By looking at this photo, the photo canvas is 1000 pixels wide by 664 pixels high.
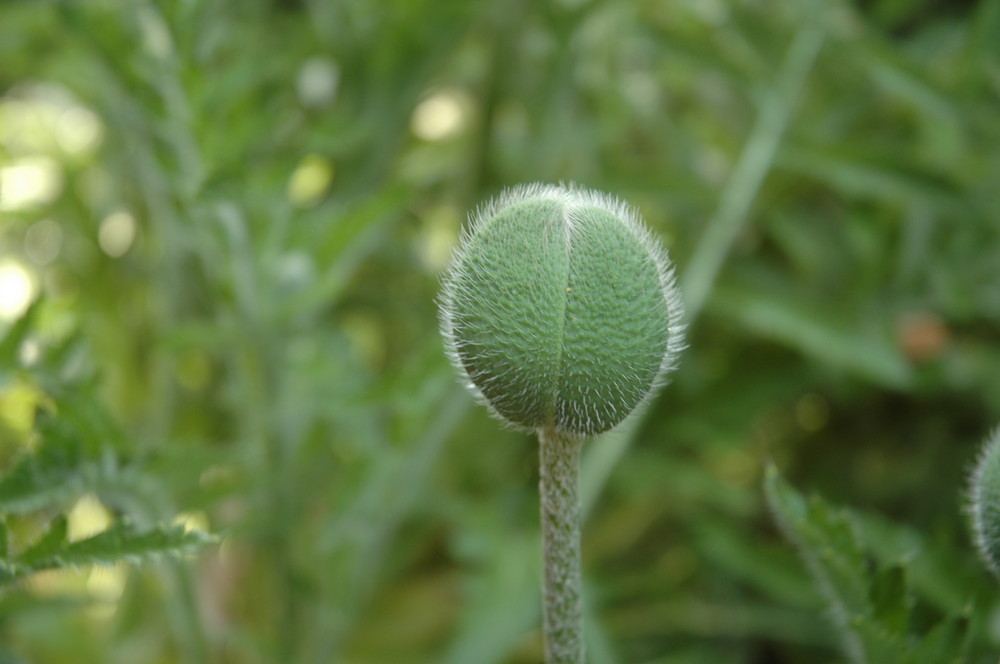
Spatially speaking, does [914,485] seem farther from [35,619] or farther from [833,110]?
[35,619]

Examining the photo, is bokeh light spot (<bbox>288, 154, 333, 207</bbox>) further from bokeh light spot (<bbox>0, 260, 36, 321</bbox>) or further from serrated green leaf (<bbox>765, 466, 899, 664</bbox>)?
serrated green leaf (<bbox>765, 466, 899, 664</bbox>)

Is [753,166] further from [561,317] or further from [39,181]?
[39,181]

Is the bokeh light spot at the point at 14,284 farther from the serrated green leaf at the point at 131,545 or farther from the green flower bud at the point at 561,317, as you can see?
the green flower bud at the point at 561,317

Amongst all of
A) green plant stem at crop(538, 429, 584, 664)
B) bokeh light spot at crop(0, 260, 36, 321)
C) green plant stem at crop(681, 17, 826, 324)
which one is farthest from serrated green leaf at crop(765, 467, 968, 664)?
bokeh light spot at crop(0, 260, 36, 321)

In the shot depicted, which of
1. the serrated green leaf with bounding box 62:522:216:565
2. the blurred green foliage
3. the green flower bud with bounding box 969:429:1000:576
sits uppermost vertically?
the blurred green foliage

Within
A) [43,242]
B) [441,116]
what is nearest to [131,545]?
[43,242]
